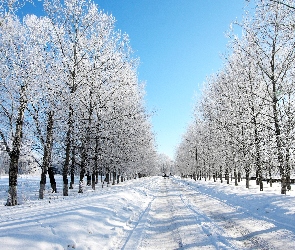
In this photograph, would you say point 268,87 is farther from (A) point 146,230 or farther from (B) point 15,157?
(B) point 15,157

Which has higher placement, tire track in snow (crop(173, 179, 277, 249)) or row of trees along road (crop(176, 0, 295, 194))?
row of trees along road (crop(176, 0, 295, 194))

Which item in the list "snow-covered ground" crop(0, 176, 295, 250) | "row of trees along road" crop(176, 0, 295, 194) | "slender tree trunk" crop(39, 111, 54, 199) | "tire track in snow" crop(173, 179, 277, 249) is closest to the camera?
"snow-covered ground" crop(0, 176, 295, 250)

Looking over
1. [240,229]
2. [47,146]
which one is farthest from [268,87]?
[47,146]

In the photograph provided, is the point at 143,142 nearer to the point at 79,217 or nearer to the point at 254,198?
the point at 254,198

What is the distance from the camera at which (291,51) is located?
16141 millimetres

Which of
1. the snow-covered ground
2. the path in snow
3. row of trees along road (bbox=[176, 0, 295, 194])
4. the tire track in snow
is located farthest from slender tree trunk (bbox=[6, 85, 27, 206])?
row of trees along road (bbox=[176, 0, 295, 194])

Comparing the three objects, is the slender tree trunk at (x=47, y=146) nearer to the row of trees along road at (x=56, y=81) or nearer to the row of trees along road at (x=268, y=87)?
the row of trees along road at (x=56, y=81)

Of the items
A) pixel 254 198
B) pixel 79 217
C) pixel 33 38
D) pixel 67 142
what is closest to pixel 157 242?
pixel 79 217

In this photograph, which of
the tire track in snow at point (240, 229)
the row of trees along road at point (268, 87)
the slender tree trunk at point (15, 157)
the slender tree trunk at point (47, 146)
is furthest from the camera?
the slender tree trunk at point (47, 146)

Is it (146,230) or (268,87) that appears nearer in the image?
(146,230)

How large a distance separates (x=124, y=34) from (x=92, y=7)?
2.90 metres

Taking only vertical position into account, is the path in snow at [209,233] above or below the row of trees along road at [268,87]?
below

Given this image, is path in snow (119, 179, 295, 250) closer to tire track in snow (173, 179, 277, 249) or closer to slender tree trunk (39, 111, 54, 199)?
tire track in snow (173, 179, 277, 249)

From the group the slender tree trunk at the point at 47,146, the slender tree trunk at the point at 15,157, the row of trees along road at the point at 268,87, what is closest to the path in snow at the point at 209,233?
the row of trees along road at the point at 268,87
